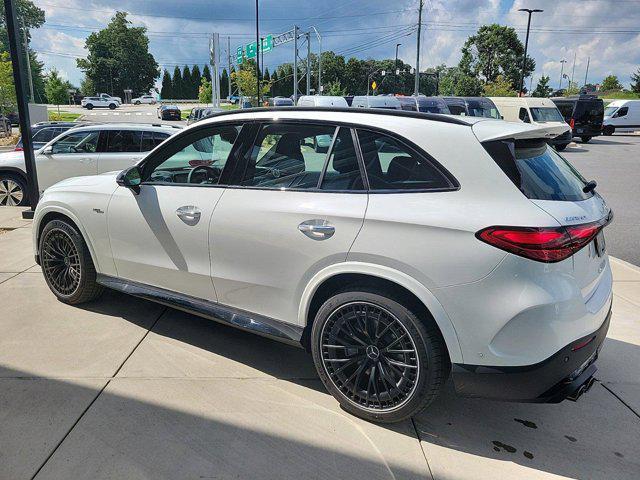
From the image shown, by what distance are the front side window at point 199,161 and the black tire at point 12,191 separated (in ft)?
23.9

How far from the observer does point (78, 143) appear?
929 cm

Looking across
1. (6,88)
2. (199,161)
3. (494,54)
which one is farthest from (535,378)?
(494,54)

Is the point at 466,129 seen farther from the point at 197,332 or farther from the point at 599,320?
the point at 197,332

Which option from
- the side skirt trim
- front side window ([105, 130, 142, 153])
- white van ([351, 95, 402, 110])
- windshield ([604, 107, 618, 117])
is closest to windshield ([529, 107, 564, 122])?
white van ([351, 95, 402, 110])

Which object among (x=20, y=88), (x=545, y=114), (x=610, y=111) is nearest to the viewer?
(x=20, y=88)

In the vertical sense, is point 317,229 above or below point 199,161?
below

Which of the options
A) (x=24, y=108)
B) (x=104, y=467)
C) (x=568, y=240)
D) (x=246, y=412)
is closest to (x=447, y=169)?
(x=568, y=240)

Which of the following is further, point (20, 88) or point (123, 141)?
point (123, 141)

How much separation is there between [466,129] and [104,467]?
2.58m

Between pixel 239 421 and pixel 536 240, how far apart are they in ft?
6.31

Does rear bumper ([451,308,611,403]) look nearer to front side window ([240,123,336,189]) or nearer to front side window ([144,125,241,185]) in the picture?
front side window ([240,123,336,189])

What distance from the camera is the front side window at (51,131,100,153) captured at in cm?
921

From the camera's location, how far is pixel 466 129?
2.78 meters

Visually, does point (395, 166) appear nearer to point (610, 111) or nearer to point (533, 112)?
point (533, 112)
